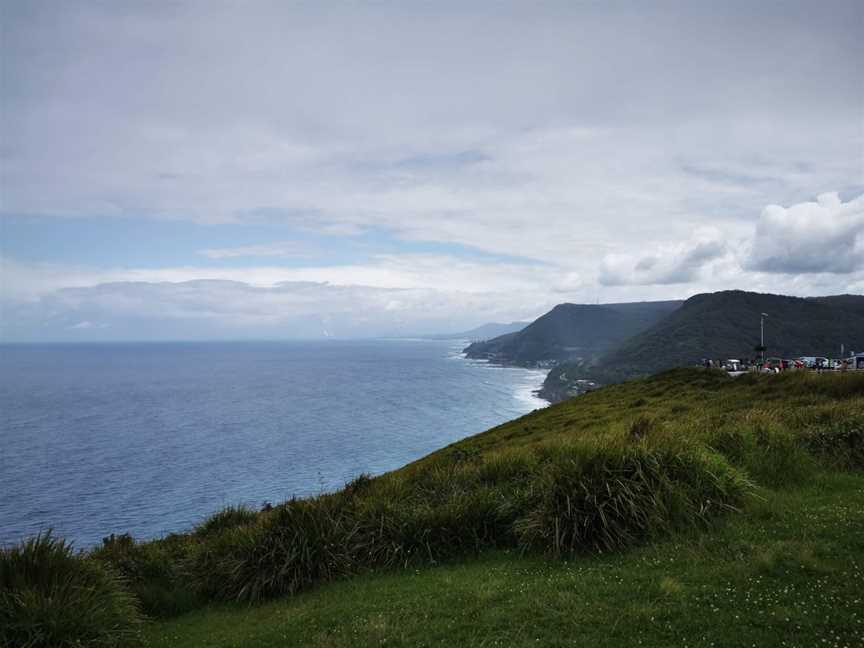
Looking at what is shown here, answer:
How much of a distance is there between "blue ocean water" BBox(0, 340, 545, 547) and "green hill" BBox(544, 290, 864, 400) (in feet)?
76.3

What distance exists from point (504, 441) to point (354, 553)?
22.3m

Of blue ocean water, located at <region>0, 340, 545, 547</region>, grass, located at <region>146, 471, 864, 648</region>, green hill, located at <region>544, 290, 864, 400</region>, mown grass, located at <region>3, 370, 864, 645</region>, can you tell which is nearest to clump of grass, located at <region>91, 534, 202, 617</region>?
mown grass, located at <region>3, 370, 864, 645</region>

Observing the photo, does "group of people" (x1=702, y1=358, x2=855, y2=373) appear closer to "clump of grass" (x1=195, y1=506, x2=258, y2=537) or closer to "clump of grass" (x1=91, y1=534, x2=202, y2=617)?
"clump of grass" (x1=195, y1=506, x2=258, y2=537)

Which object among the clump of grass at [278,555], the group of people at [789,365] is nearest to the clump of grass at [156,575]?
the clump of grass at [278,555]

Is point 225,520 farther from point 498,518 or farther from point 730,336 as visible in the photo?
point 730,336

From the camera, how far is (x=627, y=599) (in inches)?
242

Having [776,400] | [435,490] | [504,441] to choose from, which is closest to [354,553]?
[435,490]

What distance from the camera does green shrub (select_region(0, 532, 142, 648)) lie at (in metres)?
6.17

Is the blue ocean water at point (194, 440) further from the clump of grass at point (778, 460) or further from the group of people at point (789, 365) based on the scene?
the clump of grass at point (778, 460)

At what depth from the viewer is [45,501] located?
2019 inches

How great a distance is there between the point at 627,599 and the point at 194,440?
8640 cm

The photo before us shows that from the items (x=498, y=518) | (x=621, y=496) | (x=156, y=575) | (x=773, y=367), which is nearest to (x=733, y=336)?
(x=773, y=367)

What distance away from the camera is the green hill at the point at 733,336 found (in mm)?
119188

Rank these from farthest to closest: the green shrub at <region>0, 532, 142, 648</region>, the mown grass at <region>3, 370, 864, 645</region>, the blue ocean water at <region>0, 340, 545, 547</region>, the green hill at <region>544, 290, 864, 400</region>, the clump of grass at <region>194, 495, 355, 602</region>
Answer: the green hill at <region>544, 290, 864, 400</region> < the blue ocean water at <region>0, 340, 545, 547</region> < the clump of grass at <region>194, 495, 355, 602</region> < the mown grass at <region>3, 370, 864, 645</region> < the green shrub at <region>0, 532, 142, 648</region>
